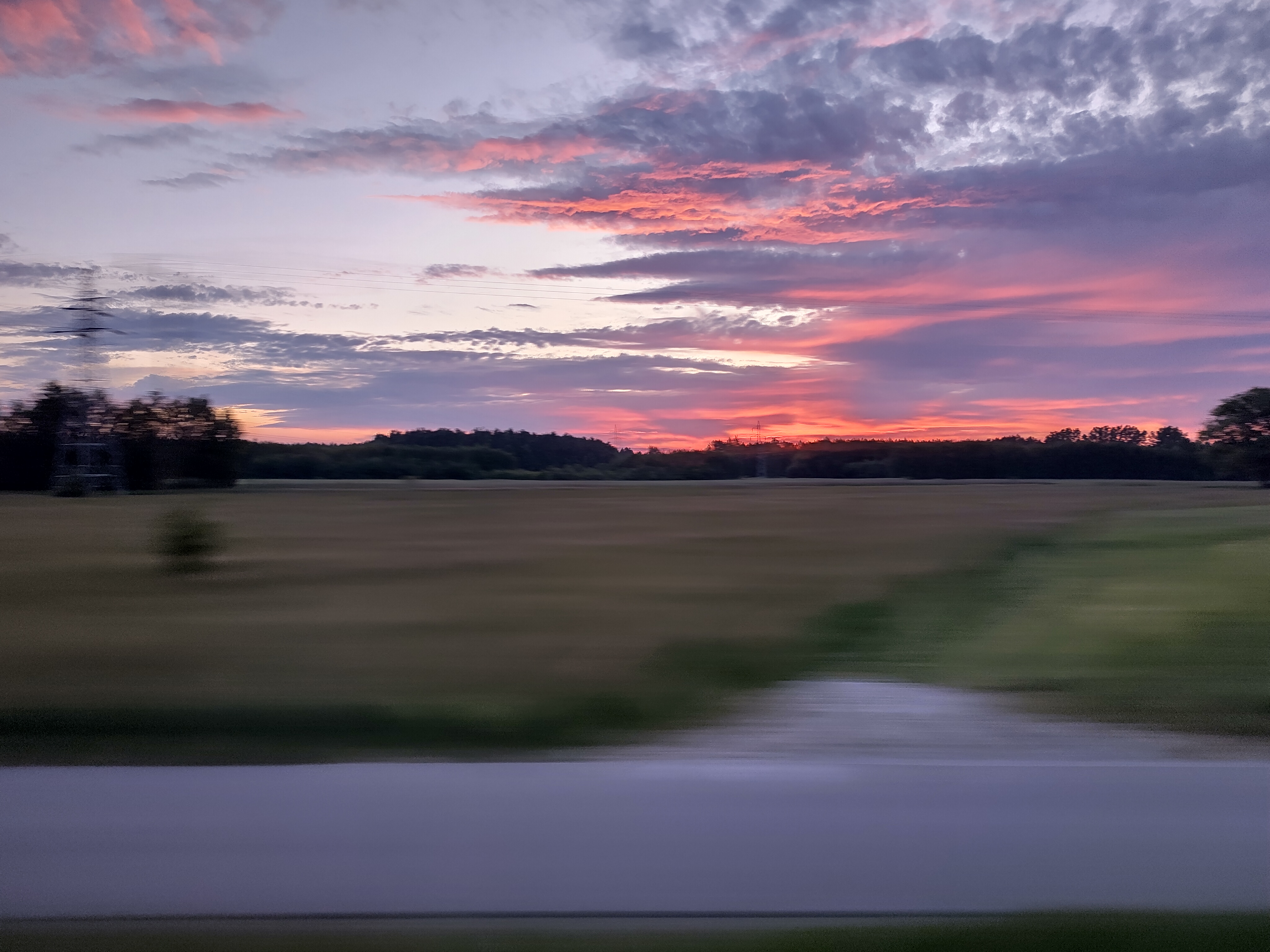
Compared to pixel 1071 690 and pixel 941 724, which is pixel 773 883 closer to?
pixel 941 724

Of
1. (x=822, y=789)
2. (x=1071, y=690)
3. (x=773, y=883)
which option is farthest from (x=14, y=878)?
(x=1071, y=690)

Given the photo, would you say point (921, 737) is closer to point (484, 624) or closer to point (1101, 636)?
point (1101, 636)

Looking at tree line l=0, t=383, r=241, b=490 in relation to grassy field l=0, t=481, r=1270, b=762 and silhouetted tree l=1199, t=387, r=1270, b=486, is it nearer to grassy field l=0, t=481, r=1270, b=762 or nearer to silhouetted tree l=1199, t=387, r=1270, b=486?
grassy field l=0, t=481, r=1270, b=762

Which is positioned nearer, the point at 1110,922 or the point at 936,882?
the point at 1110,922

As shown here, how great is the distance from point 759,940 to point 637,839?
68 cm

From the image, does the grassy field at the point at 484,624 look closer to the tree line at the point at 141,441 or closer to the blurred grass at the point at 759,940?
the blurred grass at the point at 759,940

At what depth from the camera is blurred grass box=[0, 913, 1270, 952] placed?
2998mm

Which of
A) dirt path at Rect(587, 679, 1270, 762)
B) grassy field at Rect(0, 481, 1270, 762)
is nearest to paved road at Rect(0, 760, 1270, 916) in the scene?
dirt path at Rect(587, 679, 1270, 762)

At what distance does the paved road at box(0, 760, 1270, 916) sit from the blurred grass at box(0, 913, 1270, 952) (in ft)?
0.40

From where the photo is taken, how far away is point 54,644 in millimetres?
7836

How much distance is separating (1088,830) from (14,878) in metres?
4.01

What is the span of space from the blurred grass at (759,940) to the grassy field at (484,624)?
72.8 inches

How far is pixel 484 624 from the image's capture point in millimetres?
9086

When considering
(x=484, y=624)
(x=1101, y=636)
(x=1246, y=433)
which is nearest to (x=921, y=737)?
(x=1101, y=636)
